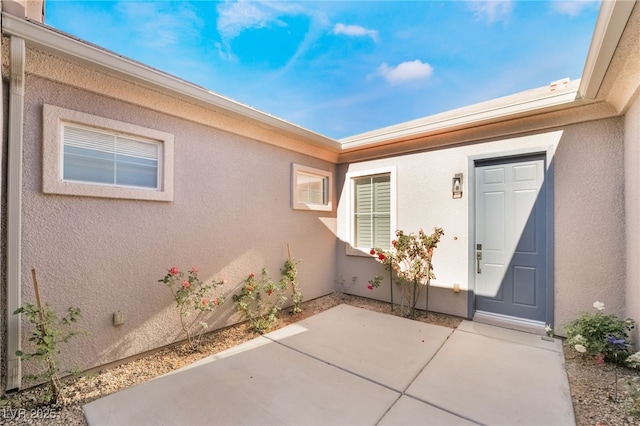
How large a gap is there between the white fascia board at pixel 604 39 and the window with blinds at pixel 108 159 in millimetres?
4914

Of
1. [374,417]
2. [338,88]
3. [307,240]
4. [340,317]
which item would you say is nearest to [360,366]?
[374,417]

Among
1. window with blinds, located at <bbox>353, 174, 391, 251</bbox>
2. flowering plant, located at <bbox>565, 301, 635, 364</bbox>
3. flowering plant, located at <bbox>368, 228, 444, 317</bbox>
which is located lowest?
flowering plant, located at <bbox>565, 301, 635, 364</bbox>

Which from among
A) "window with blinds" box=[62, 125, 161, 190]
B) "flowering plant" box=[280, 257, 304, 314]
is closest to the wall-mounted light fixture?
"flowering plant" box=[280, 257, 304, 314]

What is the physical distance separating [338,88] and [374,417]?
→ 29.9ft

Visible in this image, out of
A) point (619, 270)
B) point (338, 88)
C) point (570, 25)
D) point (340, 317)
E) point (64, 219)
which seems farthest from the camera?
point (338, 88)

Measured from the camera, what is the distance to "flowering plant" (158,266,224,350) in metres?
3.51

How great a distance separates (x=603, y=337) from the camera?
3195 mm

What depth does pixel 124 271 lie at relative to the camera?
3234 mm

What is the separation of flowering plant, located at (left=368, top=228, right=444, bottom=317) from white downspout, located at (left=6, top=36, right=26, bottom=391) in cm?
508

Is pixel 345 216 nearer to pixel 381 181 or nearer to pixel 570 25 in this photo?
pixel 381 181

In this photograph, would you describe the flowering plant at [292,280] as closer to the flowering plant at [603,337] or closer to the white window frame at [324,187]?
the white window frame at [324,187]

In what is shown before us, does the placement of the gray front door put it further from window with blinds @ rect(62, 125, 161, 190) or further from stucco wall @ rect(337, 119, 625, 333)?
window with blinds @ rect(62, 125, 161, 190)

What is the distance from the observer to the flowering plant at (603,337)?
10.1 ft

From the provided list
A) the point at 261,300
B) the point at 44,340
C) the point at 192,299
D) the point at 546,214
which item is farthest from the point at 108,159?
the point at 546,214
